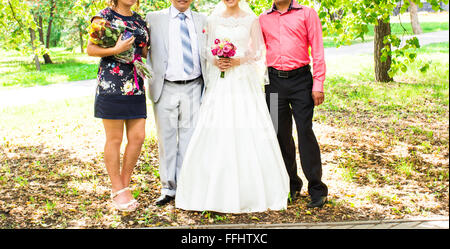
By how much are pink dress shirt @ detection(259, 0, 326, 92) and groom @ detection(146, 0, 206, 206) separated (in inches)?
31.7

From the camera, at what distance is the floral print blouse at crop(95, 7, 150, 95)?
422 cm

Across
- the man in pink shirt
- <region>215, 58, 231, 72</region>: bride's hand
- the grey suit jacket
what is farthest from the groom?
the man in pink shirt

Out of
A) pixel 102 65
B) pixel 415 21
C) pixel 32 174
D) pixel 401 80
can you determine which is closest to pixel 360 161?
pixel 102 65

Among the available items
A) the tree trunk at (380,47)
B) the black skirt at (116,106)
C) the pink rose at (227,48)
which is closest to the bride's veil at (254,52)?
the pink rose at (227,48)

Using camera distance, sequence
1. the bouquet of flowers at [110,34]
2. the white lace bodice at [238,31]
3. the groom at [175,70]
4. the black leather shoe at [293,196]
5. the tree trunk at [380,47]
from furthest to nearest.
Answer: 1. the tree trunk at [380,47]
2. the black leather shoe at [293,196]
3. the groom at [175,70]
4. the white lace bodice at [238,31]
5. the bouquet of flowers at [110,34]

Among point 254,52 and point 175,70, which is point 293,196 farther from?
point 175,70

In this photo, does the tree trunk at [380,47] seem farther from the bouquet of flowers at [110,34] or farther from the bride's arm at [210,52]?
the bouquet of flowers at [110,34]

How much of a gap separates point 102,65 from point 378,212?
128 inches

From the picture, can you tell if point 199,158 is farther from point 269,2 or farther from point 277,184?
point 269,2

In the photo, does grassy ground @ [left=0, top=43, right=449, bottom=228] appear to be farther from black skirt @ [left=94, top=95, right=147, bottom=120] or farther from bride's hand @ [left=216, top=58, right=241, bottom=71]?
bride's hand @ [left=216, top=58, right=241, bottom=71]

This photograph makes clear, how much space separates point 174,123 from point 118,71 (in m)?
0.83

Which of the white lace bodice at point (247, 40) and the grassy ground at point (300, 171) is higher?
the white lace bodice at point (247, 40)

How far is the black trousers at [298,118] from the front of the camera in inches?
169

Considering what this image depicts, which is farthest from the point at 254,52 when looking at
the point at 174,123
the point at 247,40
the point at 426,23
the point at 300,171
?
the point at 426,23
